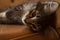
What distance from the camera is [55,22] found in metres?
0.88

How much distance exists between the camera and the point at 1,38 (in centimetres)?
74

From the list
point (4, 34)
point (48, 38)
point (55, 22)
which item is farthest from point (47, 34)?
point (4, 34)

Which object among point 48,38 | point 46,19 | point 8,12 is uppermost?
point 8,12

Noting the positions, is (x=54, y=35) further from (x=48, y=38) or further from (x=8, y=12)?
(x=8, y=12)

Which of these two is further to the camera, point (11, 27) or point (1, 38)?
point (11, 27)

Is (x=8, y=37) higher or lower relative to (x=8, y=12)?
lower

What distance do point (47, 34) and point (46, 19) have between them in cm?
8

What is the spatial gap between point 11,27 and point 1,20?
11 centimetres

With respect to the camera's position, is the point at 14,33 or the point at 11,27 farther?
the point at 11,27

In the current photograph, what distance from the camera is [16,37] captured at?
747mm

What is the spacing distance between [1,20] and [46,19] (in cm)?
30

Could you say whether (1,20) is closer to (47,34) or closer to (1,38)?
(1,38)

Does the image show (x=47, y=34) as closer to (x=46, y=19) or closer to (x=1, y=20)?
(x=46, y=19)

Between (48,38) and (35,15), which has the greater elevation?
(35,15)
